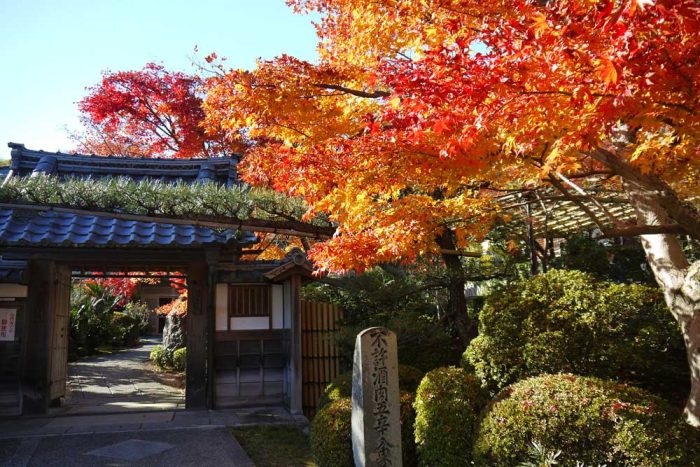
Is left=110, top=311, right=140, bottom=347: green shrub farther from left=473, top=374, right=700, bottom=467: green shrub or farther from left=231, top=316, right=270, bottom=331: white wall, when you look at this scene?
left=473, top=374, right=700, bottom=467: green shrub

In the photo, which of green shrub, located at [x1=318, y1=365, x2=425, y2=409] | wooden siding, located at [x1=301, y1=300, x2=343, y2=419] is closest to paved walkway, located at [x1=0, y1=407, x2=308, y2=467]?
wooden siding, located at [x1=301, y1=300, x2=343, y2=419]

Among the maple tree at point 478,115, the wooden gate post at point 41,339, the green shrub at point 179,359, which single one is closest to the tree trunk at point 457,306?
the maple tree at point 478,115

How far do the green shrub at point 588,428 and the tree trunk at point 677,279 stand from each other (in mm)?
768

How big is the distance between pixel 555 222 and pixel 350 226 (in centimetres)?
771

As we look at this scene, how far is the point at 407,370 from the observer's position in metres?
7.18

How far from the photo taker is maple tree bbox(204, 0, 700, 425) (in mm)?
3486

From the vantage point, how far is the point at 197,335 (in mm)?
9984

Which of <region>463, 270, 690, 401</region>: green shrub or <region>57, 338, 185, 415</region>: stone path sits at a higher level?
<region>463, 270, 690, 401</region>: green shrub

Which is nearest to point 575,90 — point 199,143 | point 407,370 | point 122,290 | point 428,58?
point 428,58

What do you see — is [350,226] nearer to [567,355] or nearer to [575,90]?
[567,355]

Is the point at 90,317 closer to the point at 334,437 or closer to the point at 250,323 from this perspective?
the point at 250,323

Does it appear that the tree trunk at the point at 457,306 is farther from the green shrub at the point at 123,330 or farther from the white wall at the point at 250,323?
the green shrub at the point at 123,330

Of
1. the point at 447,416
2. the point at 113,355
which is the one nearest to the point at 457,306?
the point at 447,416

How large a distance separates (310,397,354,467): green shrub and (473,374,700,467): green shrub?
1713 millimetres
